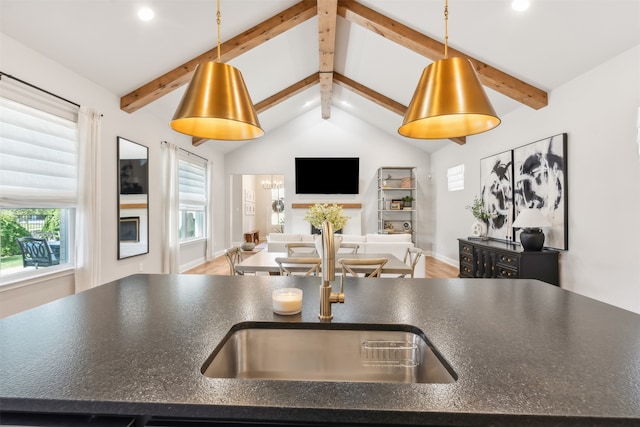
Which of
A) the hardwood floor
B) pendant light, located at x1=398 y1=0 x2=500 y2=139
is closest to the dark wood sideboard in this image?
the hardwood floor

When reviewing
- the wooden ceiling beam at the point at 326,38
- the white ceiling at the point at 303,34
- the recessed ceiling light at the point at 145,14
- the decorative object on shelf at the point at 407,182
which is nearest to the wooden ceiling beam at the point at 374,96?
the wooden ceiling beam at the point at 326,38

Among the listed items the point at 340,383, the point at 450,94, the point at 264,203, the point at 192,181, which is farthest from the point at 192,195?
the point at 340,383

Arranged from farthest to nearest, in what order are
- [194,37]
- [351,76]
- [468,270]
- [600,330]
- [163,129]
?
[351,76] < [163,129] < [468,270] < [194,37] < [600,330]

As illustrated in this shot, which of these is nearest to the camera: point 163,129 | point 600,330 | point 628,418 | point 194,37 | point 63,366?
point 628,418

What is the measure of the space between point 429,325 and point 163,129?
213 inches

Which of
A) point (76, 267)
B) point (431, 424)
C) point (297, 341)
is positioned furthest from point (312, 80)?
point (431, 424)

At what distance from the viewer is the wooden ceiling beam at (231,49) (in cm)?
390

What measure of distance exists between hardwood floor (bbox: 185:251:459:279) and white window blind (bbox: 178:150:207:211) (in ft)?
3.86

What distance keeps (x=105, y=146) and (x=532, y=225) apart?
4950mm

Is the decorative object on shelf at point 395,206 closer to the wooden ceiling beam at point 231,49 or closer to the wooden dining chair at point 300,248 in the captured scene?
the wooden dining chair at point 300,248

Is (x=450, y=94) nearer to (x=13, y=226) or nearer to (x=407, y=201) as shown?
(x=13, y=226)

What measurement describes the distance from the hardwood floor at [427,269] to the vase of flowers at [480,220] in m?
0.86

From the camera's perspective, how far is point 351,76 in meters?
5.98

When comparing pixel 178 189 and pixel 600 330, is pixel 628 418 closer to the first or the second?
pixel 600 330
